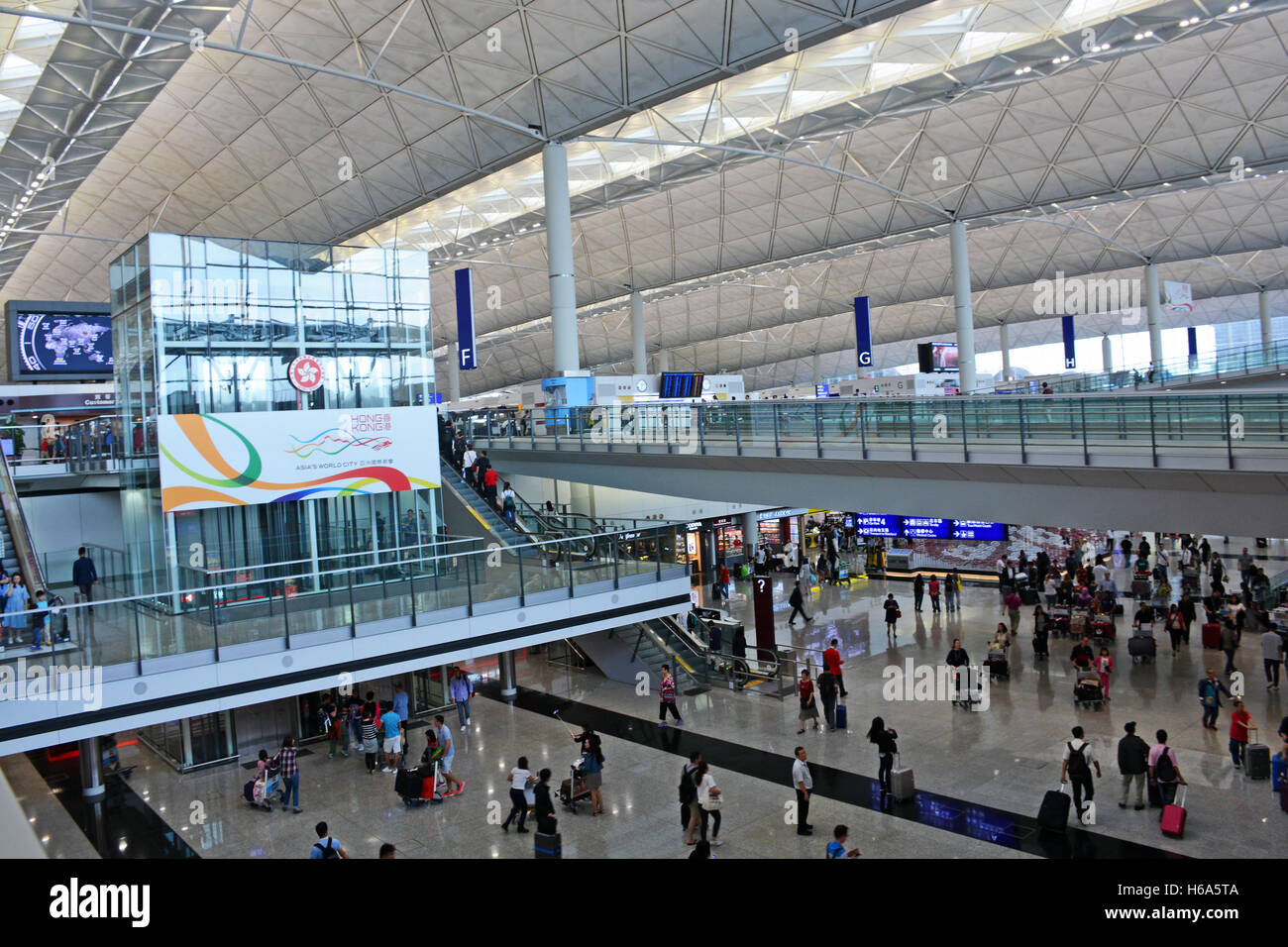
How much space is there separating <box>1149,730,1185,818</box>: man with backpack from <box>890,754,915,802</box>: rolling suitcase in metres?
3.16

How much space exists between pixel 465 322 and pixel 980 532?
21.8 metres

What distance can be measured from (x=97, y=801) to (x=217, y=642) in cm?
437

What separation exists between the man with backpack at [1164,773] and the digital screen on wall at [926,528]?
2397cm

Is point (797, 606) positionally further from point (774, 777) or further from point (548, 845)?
point (548, 845)

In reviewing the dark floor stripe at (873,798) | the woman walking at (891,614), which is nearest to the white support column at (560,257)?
the woman walking at (891,614)

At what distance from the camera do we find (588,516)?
2412 centimetres

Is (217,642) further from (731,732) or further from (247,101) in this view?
(247,101)

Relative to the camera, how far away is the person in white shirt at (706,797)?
11.9 meters

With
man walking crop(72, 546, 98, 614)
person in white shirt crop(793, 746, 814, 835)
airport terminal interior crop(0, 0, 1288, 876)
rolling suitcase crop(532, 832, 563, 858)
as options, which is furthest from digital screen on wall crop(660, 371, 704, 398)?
rolling suitcase crop(532, 832, 563, 858)

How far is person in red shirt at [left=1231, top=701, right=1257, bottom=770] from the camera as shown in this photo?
534 inches

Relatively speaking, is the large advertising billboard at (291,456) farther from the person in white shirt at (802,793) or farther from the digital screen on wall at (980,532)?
the digital screen on wall at (980,532)

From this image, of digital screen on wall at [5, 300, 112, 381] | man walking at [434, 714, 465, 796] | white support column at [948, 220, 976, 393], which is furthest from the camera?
digital screen on wall at [5, 300, 112, 381]

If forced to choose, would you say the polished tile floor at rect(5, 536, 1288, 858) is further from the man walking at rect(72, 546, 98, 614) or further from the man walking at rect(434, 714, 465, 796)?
the man walking at rect(72, 546, 98, 614)
